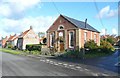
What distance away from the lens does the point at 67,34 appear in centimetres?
4262

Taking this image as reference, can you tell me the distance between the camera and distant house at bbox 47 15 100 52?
41.2 metres

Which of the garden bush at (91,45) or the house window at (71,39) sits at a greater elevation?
the house window at (71,39)

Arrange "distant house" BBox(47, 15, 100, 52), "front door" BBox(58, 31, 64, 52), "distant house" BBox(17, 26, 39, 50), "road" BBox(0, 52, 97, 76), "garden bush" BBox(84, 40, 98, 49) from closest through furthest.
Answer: "road" BBox(0, 52, 97, 76) → "garden bush" BBox(84, 40, 98, 49) → "distant house" BBox(47, 15, 100, 52) → "front door" BBox(58, 31, 64, 52) → "distant house" BBox(17, 26, 39, 50)

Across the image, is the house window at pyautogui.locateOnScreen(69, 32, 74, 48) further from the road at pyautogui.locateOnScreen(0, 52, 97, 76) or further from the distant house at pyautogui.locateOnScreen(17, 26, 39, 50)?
the distant house at pyautogui.locateOnScreen(17, 26, 39, 50)

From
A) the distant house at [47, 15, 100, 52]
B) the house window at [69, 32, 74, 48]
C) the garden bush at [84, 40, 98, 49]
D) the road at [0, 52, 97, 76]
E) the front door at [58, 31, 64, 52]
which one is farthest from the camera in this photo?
the front door at [58, 31, 64, 52]

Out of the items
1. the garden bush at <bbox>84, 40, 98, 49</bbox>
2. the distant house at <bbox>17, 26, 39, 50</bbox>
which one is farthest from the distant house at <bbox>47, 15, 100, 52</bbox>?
the distant house at <bbox>17, 26, 39, 50</bbox>

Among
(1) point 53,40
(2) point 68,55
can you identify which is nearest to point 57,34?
(1) point 53,40

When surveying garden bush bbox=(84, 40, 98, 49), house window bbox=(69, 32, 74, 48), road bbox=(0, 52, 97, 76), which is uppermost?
house window bbox=(69, 32, 74, 48)

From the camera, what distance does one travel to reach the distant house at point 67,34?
41.2 m

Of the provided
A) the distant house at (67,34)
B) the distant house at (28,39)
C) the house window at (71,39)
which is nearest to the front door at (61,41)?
the distant house at (67,34)

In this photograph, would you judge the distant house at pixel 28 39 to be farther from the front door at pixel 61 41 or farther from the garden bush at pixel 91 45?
the garden bush at pixel 91 45

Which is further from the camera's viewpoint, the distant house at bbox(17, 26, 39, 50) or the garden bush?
the distant house at bbox(17, 26, 39, 50)

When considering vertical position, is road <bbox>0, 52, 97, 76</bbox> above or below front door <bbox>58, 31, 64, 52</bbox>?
below

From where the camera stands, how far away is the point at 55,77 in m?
13.0
